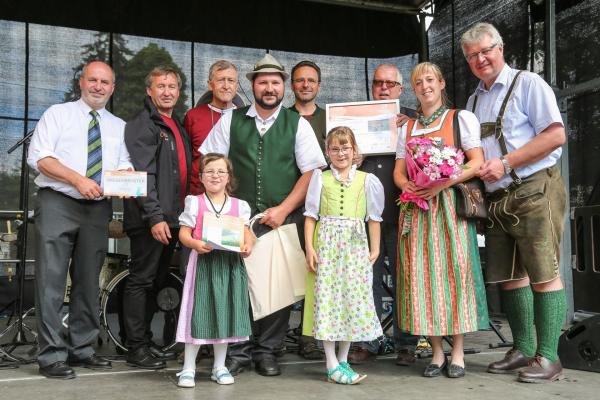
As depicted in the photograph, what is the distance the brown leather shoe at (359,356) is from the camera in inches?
139

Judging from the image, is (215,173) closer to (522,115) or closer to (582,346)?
(522,115)

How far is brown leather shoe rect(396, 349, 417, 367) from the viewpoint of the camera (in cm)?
349

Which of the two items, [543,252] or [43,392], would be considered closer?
[43,392]

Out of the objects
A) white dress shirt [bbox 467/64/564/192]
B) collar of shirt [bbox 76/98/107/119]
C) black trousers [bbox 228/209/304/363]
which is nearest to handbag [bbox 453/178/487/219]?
white dress shirt [bbox 467/64/564/192]

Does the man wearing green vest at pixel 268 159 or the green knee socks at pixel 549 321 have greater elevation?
the man wearing green vest at pixel 268 159

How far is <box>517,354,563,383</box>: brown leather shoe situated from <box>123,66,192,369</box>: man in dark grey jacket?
1925mm

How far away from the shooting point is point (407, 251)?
3.22m

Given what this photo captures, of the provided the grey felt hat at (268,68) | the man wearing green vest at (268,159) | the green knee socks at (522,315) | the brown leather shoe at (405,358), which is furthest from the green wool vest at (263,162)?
the green knee socks at (522,315)

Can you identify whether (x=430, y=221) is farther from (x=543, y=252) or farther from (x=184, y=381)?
(x=184, y=381)

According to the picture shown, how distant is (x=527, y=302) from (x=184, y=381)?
1.80m

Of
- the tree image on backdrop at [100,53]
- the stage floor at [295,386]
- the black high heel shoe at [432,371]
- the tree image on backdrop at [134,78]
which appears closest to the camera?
the stage floor at [295,386]

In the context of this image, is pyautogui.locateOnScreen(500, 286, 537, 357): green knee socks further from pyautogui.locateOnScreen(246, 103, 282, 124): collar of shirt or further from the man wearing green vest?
pyautogui.locateOnScreen(246, 103, 282, 124): collar of shirt

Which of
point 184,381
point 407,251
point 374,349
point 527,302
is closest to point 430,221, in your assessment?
point 407,251

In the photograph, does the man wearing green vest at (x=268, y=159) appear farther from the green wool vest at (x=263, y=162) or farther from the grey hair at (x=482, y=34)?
the grey hair at (x=482, y=34)
